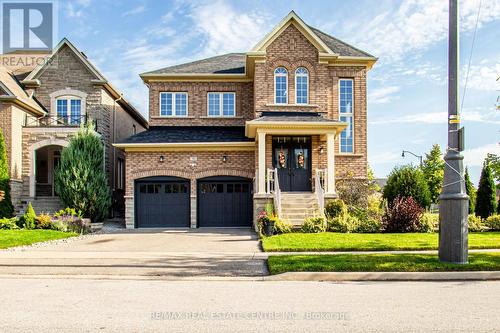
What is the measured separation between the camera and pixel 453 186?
9492 mm

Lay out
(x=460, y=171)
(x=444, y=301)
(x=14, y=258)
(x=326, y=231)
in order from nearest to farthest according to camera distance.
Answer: (x=444, y=301)
(x=460, y=171)
(x=14, y=258)
(x=326, y=231)

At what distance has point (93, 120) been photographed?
23641 millimetres

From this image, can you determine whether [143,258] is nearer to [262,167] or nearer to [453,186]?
[453,186]

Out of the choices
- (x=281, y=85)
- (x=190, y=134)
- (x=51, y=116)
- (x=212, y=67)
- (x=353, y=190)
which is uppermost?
(x=212, y=67)

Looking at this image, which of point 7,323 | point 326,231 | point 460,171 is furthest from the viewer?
point 326,231

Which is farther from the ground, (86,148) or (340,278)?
(86,148)

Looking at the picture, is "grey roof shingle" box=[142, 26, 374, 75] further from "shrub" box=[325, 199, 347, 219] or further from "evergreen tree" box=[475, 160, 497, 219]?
"evergreen tree" box=[475, 160, 497, 219]

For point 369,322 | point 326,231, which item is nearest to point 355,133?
point 326,231

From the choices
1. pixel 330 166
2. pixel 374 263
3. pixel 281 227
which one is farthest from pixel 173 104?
pixel 374 263

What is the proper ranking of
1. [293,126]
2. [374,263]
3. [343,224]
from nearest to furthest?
[374,263] → [343,224] → [293,126]

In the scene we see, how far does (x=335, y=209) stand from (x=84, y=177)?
11.7m

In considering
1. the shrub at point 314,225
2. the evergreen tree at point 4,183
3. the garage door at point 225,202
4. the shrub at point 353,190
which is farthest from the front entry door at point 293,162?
the evergreen tree at point 4,183

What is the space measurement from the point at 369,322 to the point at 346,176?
16.5 m

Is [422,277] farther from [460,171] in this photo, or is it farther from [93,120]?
[93,120]
